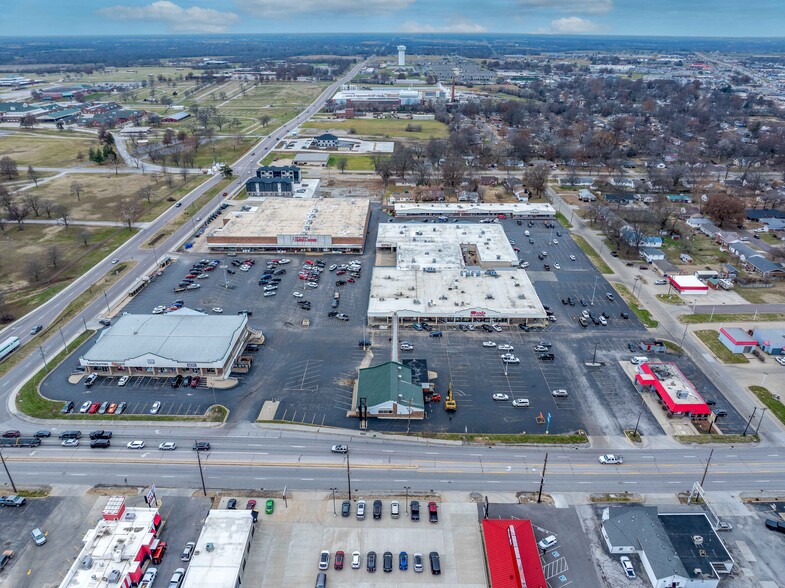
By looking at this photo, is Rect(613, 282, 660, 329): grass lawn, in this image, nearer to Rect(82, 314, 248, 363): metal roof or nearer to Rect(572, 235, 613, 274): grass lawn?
Rect(572, 235, 613, 274): grass lawn

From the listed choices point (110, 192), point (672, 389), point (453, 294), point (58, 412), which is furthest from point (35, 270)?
point (672, 389)

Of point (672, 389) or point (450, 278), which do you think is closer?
point (672, 389)

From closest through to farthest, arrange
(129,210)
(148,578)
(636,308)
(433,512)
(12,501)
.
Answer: (148,578) → (433,512) → (12,501) → (636,308) → (129,210)

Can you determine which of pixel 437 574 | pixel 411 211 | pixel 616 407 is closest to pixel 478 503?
pixel 437 574

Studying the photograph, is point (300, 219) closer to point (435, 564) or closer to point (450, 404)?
point (450, 404)

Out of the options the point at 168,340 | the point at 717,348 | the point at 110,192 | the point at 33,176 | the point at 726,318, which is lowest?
the point at 717,348

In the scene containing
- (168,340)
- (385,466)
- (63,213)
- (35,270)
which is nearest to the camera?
(385,466)

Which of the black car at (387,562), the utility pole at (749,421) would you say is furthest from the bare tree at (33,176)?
the utility pole at (749,421)
